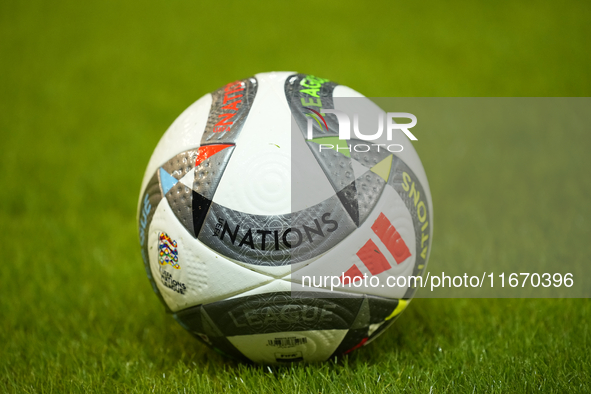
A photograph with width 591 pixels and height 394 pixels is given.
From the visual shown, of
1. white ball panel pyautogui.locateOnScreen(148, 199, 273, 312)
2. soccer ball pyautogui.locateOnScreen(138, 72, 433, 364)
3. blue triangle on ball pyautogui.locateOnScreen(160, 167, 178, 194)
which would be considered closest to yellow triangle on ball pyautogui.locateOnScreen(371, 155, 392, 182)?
soccer ball pyautogui.locateOnScreen(138, 72, 433, 364)

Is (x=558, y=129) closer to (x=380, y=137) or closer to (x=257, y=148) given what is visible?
(x=380, y=137)

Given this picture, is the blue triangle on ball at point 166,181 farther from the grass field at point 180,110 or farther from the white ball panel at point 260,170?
the grass field at point 180,110

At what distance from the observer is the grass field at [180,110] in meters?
2.62

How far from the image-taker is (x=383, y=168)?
234 centimetres

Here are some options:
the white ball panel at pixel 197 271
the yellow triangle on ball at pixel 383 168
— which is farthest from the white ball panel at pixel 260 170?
the yellow triangle on ball at pixel 383 168

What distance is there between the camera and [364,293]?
2.29 meters

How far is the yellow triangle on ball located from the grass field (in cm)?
90

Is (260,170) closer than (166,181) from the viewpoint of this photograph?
Yes

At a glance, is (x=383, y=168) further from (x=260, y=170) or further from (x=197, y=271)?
(x=197, y=271)

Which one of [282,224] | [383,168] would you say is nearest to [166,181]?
[282,224]

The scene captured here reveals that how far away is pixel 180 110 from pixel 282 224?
5204 mm

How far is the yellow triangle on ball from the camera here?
2309 millimetres

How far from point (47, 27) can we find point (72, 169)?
17.9 feet

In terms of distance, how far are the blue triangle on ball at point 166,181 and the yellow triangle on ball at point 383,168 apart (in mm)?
875
